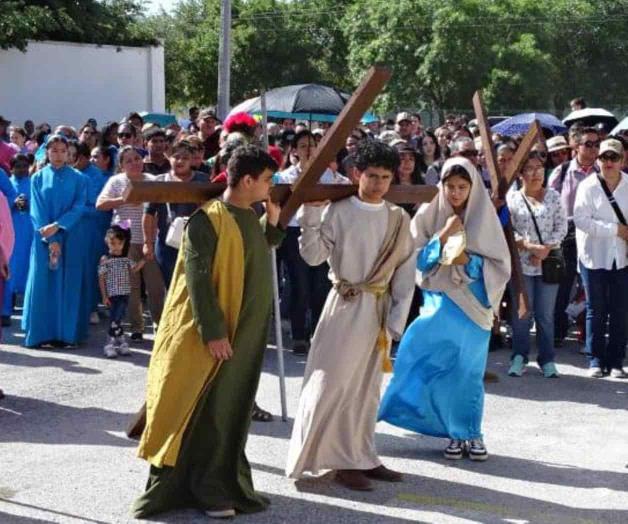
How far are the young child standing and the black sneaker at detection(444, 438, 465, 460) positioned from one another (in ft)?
13.3

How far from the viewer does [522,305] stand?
793 cm

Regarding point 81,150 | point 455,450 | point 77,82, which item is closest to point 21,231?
point 81,150

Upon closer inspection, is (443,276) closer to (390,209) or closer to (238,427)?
(390,209)

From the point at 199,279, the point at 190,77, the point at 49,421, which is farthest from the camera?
the point at 190,77

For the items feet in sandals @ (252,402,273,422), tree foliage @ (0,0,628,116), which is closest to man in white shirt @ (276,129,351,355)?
feet in sandals @ (252,402,273,422)

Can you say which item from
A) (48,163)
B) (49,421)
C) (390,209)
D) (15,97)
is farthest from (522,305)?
(15,97)

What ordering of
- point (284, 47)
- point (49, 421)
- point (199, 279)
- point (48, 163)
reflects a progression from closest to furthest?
point (199, 279), point (49, 421), point (48, 163), point (284, 47)

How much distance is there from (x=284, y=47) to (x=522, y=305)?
1981 inches

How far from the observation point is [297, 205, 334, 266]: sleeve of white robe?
668 centimetres

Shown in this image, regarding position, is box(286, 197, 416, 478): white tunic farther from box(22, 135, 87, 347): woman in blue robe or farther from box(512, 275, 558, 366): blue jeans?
box(22, 135, 87, 347): woman in blue robe

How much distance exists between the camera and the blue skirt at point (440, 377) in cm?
743

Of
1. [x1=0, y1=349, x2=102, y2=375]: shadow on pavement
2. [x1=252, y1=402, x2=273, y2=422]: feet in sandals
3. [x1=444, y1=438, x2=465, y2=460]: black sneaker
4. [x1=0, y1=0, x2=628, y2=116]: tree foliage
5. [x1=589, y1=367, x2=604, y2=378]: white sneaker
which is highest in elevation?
[x1=0, y1=0, x2=628, y2=116]: tree foliage

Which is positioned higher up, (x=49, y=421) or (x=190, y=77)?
(x=190, y=77)

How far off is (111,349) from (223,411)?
4838mm
